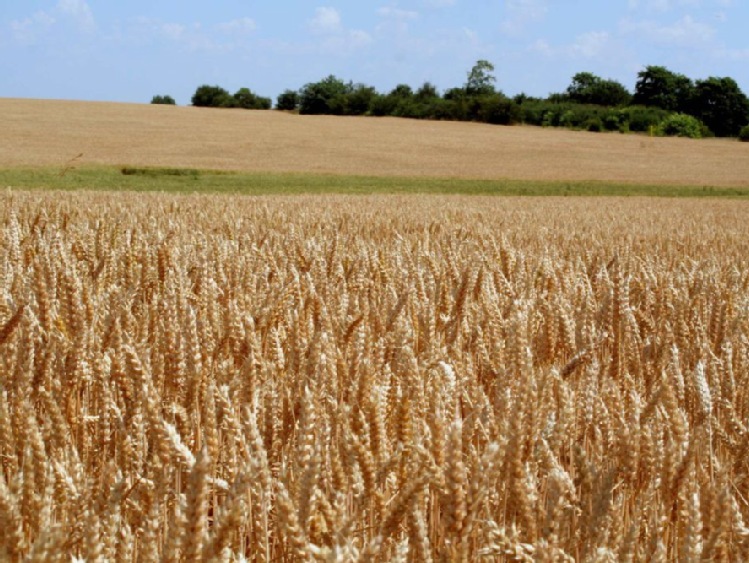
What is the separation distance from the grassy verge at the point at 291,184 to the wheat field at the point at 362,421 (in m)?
16.1

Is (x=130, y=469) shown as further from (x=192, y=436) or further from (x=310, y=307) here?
(x=310, y=307)

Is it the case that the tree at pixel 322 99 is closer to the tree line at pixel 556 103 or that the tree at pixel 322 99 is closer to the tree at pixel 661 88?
the tree line at pixel 556 103

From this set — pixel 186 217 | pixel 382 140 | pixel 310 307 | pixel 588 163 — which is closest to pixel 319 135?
pixel 382 140

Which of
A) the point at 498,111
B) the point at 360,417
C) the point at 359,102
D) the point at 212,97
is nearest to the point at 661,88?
the point at 498,111

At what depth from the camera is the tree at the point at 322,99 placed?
6569 centimetres

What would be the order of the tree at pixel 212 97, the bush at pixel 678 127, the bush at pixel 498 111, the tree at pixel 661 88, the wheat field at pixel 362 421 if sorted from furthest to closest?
1. the tree at pixel 661 88
2. the tree at pixel 212 97
3. the bush at pixel 678 127
4. the bush at pixel 498 111
5. the wheat field at pixel 362 421

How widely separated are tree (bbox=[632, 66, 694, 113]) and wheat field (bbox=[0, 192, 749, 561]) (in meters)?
86.8

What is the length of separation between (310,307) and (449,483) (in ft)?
6.49

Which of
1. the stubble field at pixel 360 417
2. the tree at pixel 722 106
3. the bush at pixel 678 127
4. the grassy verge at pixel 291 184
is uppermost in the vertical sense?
the tree at pixel 722 106


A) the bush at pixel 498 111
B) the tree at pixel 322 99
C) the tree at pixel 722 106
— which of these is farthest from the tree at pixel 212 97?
the tree at pixel 722 106

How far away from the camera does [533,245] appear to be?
6816 millimetres

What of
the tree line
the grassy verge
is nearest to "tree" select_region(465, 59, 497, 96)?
the tree line

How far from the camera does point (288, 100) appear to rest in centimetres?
7275

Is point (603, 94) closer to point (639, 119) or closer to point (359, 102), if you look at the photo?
point (639, 119)
